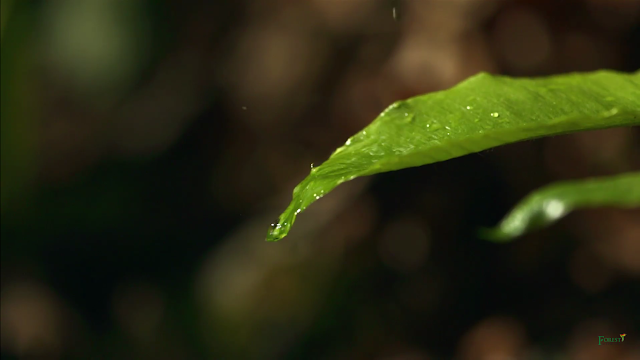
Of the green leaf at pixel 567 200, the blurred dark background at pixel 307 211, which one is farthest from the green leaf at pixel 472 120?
the blurred dark background at pixel 307 211

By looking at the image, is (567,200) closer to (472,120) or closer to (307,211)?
(472,120)

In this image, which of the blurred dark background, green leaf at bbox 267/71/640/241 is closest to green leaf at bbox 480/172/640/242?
green leaf at bbox 267/71/640/241

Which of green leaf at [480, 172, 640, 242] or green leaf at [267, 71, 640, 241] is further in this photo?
green leaf at [480, 172, 640, 242]

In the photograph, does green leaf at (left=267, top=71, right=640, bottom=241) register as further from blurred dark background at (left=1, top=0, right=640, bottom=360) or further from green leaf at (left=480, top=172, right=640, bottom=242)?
blurred dark background at (left=1, top=0, right=640, bottom=360)

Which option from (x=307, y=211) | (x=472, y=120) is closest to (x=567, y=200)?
(x=472, y=120)

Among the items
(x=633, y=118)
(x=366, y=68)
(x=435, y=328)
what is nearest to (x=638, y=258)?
(x=435, y=328)

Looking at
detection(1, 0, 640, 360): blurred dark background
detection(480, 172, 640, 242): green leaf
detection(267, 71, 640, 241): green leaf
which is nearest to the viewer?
detection(267, 71, 640, 241): green leaf

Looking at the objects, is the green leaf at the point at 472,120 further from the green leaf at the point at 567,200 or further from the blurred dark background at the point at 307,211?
the blurred dark background at the point at 307,211
